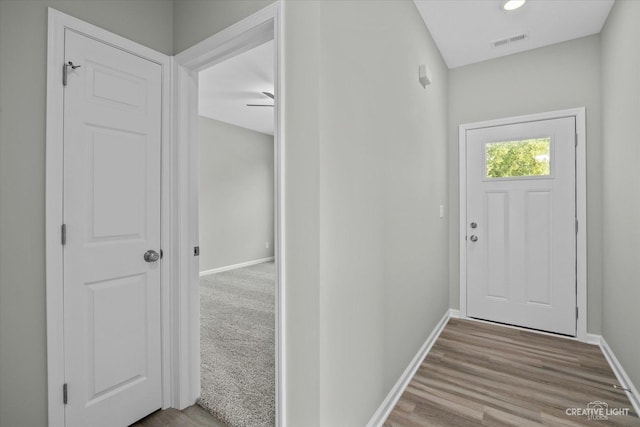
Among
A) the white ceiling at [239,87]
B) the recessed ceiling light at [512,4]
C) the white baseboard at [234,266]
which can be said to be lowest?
the white baseboard at [234,266]

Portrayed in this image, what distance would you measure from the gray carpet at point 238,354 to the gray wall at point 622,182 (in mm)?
2338

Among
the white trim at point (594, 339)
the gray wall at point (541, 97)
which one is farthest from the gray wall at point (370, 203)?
the white trim at point (594, 339)

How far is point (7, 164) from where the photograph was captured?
128 centimetres

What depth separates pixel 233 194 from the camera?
620 centimetres

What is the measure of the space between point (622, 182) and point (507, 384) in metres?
1.61

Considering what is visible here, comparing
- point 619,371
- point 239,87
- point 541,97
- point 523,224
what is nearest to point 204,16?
point 239,87

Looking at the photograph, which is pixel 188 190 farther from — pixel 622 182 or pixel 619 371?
pixel 619 371

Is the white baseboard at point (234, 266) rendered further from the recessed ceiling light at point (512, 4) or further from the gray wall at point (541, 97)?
the recessed ceiling light at point (512, 4)

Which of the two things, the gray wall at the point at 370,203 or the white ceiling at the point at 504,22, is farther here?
the white ceiling at the point at 504,22

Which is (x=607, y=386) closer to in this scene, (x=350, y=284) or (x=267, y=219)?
(x=350, y=284)

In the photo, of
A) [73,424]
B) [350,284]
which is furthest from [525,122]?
[73,424]

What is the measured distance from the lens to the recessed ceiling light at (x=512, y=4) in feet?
7.49

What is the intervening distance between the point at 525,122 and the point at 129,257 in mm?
3506

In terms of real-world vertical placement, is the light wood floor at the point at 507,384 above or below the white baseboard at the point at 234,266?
below
